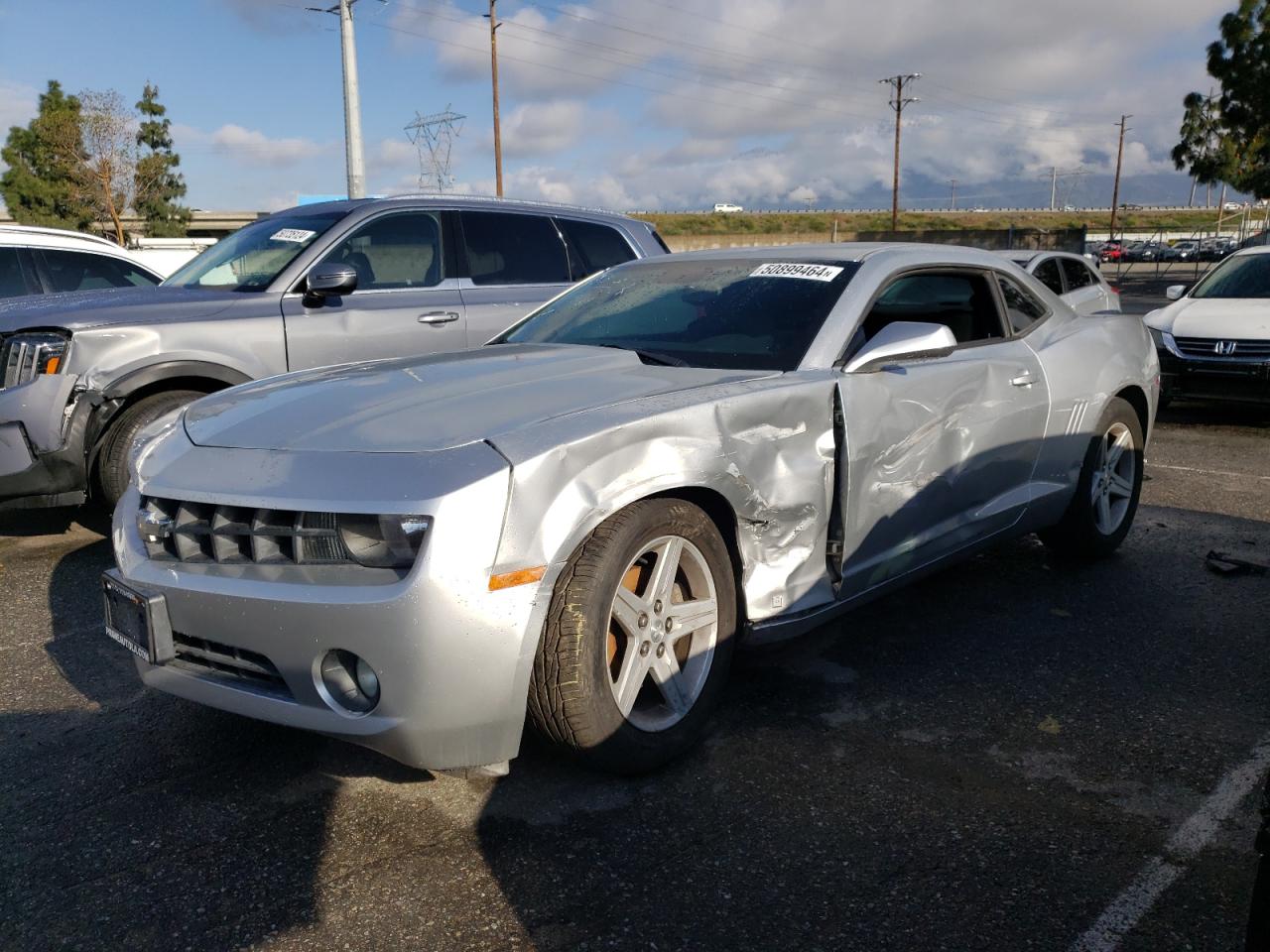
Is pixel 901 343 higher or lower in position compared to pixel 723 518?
higher

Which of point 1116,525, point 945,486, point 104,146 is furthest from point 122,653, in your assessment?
point 104,146

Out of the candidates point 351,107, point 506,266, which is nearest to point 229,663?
point 506,266

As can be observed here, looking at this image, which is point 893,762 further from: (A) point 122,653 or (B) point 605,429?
(A) point 122,653

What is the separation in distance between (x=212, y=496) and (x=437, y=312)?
143 inches

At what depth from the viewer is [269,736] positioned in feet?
11.2

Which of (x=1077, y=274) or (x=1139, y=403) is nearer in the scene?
(x=1139, y=403)

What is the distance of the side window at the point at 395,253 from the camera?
620cm

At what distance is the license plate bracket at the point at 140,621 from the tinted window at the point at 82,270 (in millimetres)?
6010

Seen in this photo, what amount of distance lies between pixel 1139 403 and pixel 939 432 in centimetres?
202

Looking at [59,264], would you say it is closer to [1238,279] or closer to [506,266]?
[506,266]

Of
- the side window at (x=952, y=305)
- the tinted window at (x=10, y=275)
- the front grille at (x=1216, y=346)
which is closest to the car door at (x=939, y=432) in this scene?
the side window at (x=952, y=305)

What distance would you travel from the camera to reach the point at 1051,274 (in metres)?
10.8

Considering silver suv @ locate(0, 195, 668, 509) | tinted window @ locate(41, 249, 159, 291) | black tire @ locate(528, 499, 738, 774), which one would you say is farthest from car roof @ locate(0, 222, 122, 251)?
black tire @ locate(528, 499, 738, 774)

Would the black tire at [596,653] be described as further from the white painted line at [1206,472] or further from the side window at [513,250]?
the white painted line at [1206,472]
